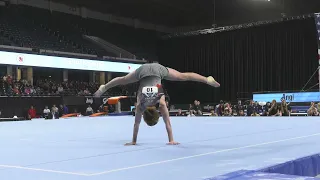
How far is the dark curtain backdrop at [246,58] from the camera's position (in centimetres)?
2333

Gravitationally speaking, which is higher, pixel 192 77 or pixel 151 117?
pixel 192 77

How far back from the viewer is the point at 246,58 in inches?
1020

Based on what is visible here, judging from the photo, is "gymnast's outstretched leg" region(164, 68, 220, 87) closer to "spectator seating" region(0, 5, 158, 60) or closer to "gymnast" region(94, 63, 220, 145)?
"gymnast" region(94, 63, 220, 145)

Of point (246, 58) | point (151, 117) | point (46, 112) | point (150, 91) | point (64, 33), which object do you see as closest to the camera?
point (151, 117)

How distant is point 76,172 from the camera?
122 inches

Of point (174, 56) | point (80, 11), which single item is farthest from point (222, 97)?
point (80, 11)

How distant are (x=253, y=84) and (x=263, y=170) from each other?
23.3 metres

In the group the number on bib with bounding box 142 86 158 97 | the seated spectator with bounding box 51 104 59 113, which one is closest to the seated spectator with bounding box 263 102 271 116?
the seated spectator with bounding box 51 104 59 113

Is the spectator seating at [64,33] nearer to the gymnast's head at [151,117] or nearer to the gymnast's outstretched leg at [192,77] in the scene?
the gymnast's outstretched leg at [192,77]

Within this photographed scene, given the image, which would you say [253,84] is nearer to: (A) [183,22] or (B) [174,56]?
(B) [174,56]

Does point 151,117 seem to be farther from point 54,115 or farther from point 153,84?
point 54,115

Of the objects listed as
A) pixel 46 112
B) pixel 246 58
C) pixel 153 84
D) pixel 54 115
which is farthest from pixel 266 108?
pixel 153 84

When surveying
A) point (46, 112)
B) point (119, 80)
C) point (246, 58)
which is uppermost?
point (246, 58)

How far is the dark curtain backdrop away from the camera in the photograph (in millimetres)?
23328
